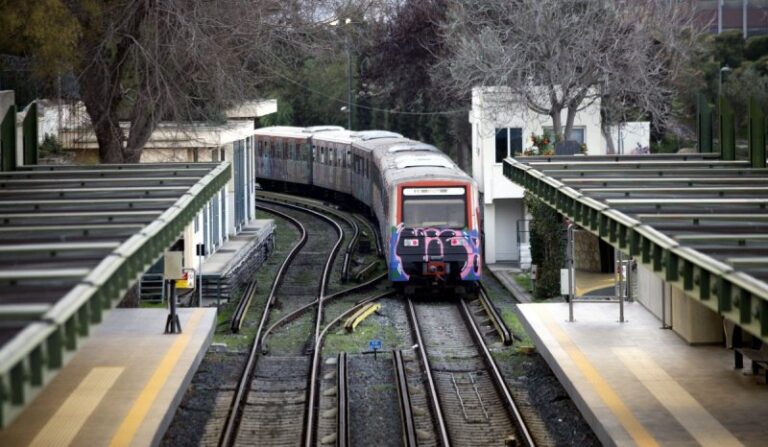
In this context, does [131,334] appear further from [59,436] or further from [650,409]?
[650,409]

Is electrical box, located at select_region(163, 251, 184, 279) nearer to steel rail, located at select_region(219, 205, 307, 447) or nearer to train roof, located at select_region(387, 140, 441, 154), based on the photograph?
steel rail, located at select_region(219, 205, 307, 447)

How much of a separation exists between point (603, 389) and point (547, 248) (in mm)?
13266

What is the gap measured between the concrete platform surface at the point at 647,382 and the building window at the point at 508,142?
51.2 feet

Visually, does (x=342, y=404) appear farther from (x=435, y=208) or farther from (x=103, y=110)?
(x=103, y=110)

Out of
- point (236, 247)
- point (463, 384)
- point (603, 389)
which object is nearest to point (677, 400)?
point (603, 389)

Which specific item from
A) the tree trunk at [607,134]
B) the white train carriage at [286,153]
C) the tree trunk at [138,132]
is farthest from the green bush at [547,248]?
the white train carriage at [286,153]

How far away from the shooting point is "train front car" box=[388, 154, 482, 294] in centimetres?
2653

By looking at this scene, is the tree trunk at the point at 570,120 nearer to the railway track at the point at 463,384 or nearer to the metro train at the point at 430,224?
the metro train at the point at 430,224

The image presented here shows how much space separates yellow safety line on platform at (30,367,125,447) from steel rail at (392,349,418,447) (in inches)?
145

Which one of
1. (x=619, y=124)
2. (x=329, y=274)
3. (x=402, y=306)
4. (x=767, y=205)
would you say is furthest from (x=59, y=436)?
(x=619, y=124)

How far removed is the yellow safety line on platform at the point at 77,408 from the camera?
45.1 feet

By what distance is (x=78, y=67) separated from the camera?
79.7 feet

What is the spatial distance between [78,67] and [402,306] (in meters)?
8.03

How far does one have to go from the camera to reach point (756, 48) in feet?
168
